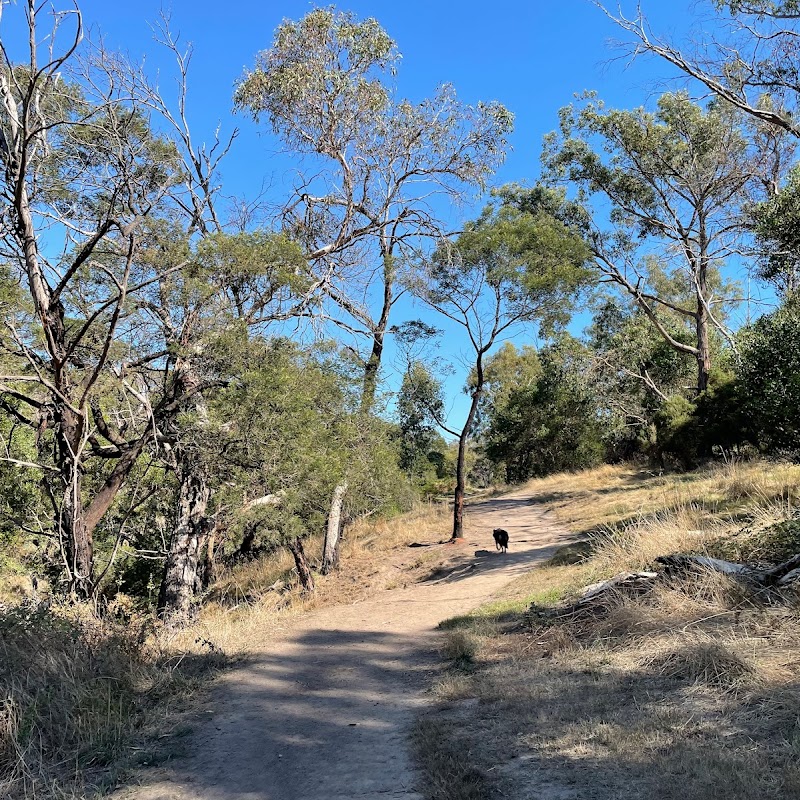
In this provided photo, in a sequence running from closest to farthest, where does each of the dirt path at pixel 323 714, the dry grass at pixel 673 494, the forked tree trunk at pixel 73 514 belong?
the dirt path at pixel 323 714 → the forked tree trunk at pixel 73 514 → the dry grass at pixel 673 494

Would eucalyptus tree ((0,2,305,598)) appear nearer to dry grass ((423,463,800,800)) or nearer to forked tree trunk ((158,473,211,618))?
forked tree trunk ((158,473,211,618))

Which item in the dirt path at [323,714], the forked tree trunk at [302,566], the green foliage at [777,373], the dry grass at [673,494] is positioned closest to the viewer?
the dirt path at [323,714]

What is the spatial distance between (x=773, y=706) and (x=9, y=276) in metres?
9.79

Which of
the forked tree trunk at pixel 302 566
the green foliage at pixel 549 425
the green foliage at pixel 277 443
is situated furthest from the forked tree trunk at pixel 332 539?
the green foliage at pixel 549 425

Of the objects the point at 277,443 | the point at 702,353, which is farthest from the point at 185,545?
the point at 702,353

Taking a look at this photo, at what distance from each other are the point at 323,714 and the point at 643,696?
269 centimetres

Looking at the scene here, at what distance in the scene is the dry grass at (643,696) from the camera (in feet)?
10.8

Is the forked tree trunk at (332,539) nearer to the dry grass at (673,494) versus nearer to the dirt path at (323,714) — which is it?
the dirt path at (323,714)

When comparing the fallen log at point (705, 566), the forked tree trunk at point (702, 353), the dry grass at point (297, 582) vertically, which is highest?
the forked tree trunk at point (702, 353)

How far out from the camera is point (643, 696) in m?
4.48

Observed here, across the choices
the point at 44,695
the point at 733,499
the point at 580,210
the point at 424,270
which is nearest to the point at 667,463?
the point at 580,210

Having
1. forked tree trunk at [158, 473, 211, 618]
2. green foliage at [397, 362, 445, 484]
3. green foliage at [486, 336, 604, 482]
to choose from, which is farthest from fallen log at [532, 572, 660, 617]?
green foliage at [486, 336, 604, 482]

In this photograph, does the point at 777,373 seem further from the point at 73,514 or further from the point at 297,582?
the point at 73,514

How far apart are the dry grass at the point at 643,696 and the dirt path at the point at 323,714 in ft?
1.73
